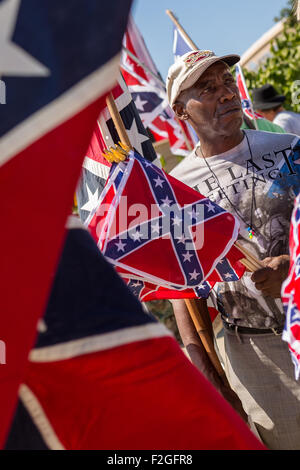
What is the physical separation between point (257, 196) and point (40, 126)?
5.46 feet

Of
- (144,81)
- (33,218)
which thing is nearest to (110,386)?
(33,218)

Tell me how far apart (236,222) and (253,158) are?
45 cm

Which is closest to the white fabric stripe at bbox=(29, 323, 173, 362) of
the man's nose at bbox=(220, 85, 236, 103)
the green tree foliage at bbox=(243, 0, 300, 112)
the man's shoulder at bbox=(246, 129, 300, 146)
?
the man's shoulder at bbox=(246, 129, 300, 146)

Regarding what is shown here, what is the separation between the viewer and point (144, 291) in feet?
9.46

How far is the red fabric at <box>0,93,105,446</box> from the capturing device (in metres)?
1.42

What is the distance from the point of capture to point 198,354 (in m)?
3.19

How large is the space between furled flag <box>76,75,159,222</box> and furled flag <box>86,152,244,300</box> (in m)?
0.42

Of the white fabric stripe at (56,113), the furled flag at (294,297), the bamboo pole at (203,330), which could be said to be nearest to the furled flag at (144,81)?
the bamboo pole at (203,330)

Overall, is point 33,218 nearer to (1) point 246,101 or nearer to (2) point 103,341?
(2) point 103,341

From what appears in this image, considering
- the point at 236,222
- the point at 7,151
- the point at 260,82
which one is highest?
the point at 7,151

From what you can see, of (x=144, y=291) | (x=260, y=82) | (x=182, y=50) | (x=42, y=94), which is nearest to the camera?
(x=42, y=94)

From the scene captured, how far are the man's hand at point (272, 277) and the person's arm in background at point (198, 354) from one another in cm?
65
